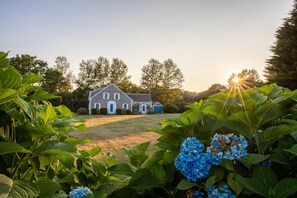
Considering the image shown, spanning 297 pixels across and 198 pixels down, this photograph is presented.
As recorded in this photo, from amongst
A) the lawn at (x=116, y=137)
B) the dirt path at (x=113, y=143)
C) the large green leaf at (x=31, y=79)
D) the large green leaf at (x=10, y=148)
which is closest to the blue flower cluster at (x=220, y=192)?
the large green leaf at (x=10, y=148)

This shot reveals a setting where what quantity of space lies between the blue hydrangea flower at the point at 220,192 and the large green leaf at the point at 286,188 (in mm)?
169

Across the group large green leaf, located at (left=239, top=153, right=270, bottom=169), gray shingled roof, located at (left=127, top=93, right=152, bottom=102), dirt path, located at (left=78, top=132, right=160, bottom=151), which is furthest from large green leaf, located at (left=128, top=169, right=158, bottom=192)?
gray shingled roof, located at (left=127, top=93, right=152, bottom=102)

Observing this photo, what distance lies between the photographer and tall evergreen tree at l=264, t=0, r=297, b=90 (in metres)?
20.3

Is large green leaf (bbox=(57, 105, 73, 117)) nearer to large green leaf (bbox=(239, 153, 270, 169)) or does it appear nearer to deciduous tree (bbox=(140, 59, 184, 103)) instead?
large green leaf (bbox=(239, 153, 270, 169))

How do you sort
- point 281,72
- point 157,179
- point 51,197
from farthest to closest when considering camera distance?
point 281,72, point 157,179, point 51,197

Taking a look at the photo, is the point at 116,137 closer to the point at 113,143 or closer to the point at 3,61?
the point at 113,143

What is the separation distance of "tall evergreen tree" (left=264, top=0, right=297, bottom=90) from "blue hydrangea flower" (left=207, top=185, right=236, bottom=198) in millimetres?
21131

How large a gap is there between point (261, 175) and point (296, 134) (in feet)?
0.83

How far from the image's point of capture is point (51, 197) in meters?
1.12

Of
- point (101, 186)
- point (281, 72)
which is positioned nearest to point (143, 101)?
point (281, 72)

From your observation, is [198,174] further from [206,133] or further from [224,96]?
[224,96]

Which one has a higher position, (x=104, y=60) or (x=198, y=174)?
(x=104, y=60)

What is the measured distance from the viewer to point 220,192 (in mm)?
1187

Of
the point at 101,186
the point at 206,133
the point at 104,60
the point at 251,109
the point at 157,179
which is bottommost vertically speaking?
the point at 101,186
